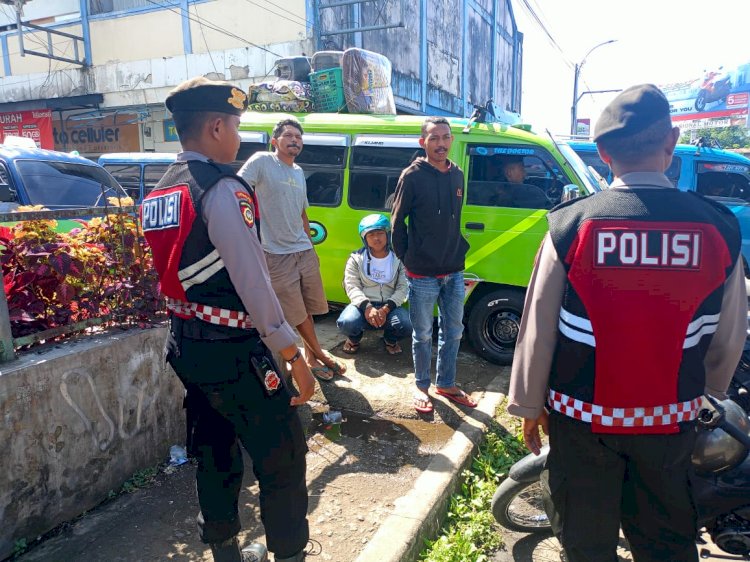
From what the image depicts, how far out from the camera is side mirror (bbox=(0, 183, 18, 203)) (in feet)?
19.0

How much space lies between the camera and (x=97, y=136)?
15.7 meters

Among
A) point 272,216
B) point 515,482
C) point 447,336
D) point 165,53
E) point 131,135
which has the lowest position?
point 515,482

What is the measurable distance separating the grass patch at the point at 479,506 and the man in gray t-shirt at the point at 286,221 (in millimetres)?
1640

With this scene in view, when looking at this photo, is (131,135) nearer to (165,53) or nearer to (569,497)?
(165,53)

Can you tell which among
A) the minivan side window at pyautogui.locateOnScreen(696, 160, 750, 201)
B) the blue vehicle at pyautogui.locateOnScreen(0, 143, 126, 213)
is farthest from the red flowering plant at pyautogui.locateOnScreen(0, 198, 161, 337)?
the minivan side window at pyautogui.locateOnScreen(696, 160, 750, 201)

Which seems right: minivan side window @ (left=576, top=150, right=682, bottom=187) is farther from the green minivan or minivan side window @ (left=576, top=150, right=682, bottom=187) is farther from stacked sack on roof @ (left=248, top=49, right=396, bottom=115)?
stacked sack on roof @ (left=248, top=49, right=396, bottom=115)

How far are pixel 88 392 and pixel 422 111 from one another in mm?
16628

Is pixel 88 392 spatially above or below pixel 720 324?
below

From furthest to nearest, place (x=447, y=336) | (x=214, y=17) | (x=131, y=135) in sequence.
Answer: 1. (x=131, y=135)
2. (x=214, y=17)
3. (x=447, y=336)

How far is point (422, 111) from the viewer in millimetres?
17922

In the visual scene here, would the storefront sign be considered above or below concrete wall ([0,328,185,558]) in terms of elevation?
above

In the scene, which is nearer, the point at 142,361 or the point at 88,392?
the point at 88,392

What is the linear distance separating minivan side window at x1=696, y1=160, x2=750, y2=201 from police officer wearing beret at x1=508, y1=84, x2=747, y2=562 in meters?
7.15

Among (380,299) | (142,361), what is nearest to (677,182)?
(380,299)
